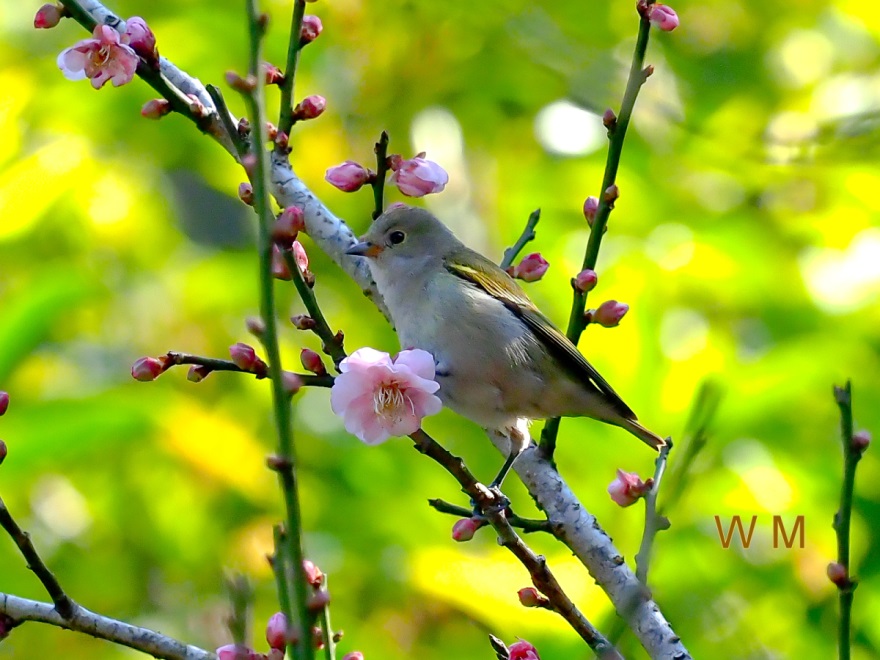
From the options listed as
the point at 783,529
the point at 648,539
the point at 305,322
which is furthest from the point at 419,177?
the point at 783,529

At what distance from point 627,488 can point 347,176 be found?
94 cm

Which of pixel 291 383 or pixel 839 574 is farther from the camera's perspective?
pixel 839 574

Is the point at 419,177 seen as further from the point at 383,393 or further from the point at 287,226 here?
the point at 287,226

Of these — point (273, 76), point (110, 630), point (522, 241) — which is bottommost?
point (110, 630)

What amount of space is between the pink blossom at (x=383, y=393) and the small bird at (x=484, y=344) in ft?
2.84

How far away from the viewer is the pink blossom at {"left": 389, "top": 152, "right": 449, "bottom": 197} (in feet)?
8.03

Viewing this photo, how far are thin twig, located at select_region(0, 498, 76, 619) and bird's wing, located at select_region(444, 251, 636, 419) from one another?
1544 millimetres

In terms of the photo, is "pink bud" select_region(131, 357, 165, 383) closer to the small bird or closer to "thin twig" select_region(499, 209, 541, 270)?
the small bird

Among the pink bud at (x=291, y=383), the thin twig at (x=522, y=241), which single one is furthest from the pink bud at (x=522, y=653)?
the thin twig at (x=522, y=241)

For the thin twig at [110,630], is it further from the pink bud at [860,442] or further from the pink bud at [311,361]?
the pink bud at [311,361]

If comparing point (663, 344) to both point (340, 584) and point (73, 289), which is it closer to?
point (340, 584)

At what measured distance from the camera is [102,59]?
211 centimetres

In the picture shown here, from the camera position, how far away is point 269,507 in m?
4.23

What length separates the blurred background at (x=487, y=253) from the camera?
3.36m
